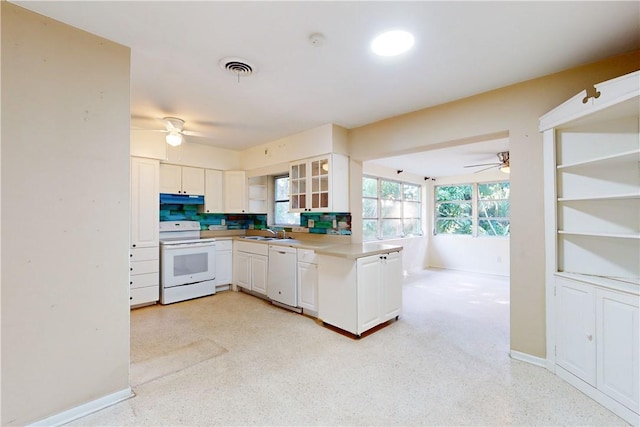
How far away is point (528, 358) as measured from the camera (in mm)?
2361

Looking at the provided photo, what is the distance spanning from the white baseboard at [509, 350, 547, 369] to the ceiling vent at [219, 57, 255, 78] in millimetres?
3248

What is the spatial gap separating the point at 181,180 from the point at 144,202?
682mm

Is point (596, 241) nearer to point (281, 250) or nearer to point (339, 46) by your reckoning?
point (339, 46)

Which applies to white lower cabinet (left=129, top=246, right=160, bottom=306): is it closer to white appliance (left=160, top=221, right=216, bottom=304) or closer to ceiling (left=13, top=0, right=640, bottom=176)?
white appliance (left=160, top=221, right=216, bottom=304)

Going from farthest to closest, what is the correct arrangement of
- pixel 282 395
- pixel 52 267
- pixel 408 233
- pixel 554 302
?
pixel 408 233 < pixel 554 302 < pixel 282 395 < pixel 52 267

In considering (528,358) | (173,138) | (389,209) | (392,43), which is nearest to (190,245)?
(173,138)

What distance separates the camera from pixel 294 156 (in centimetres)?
403

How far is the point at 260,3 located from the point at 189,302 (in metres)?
3.84

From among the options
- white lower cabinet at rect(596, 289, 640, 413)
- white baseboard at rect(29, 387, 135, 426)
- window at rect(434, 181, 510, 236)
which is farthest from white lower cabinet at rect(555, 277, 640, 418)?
window at rect(434, 181, 510, 236)

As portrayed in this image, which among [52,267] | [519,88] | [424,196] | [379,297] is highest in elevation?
[519,88]

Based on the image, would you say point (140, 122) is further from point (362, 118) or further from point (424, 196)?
point (424, 196)

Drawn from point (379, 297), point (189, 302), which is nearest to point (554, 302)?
point (379, 297)

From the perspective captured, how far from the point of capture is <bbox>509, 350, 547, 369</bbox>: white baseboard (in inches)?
90.1

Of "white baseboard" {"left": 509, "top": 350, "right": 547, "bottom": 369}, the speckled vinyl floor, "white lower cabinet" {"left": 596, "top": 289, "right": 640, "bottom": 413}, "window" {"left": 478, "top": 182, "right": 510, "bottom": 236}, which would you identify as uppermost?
"window" {"left": 478, "top": 182, "right": 510, "bottom": 236}
